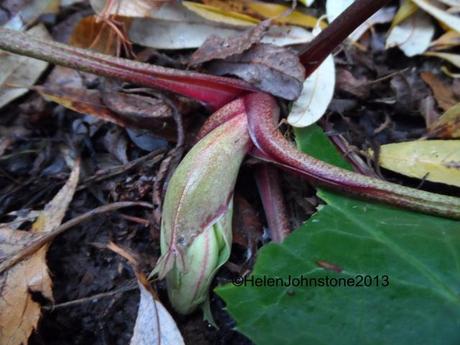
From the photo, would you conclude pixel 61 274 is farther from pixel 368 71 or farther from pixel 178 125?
pixel 368 71

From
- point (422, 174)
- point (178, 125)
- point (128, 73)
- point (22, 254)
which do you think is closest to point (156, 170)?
point (178, 125)

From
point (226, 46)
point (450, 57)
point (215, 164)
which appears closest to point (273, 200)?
point (215, 164)

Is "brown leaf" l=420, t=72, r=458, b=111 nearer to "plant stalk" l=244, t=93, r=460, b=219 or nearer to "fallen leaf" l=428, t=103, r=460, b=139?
"fallen leaf" l=428, t=103, r=460, b=139

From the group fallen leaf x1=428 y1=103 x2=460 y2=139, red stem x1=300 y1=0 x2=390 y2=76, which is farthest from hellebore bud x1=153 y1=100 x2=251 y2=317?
fallen leaf x1=428 y1=103 x2=460 y2=139

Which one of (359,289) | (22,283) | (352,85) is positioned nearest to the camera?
(359,289)

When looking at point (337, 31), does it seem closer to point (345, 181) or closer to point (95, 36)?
point (345, 181)

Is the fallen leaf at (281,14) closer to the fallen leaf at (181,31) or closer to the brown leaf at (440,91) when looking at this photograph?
the fallen leaf at (181,31)
